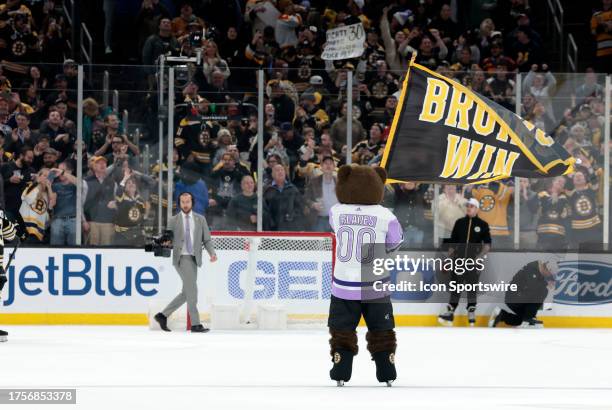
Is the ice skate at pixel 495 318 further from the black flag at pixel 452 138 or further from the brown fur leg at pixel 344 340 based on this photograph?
the brown fur leg at pixel 344 340

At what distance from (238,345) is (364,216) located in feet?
14.5

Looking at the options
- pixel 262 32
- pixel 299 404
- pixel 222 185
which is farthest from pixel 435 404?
pixel 262 32

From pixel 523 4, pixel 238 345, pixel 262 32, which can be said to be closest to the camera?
pixel 238 345

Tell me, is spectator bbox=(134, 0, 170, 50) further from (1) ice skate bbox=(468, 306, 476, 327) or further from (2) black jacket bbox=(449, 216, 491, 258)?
(1) ice skate bbox=(468, 306, 476, 327)

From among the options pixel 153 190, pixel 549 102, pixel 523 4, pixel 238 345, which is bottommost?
pixel 238 345

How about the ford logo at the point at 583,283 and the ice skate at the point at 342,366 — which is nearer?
the ice skate at the point at 342,366

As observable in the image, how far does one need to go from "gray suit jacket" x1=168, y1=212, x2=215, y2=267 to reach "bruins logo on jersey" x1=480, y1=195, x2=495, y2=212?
371 centimetres

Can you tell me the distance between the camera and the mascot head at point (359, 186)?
10672 millimetres

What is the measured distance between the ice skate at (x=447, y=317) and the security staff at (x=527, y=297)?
51cm

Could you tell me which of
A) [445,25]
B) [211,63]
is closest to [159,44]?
[211,63]

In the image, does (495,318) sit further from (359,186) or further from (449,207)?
(359,186)

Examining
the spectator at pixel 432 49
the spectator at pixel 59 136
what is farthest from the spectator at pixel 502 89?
the spectator at pixel 59 136

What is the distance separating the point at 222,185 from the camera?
58.2 feet

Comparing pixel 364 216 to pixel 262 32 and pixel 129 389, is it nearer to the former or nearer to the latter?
pixel 129 389
